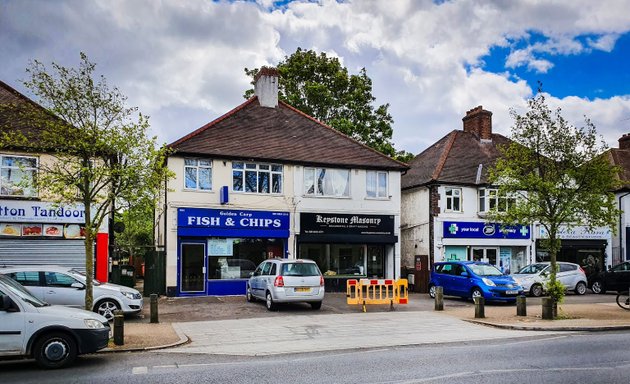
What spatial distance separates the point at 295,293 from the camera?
1819 centimetres

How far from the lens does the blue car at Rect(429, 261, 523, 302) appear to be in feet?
69.3

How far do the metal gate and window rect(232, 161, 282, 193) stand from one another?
6777mm

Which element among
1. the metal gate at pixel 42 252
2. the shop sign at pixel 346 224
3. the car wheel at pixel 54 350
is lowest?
the car wheel at pixel 54 350

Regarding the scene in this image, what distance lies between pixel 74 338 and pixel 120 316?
2316 millimetres

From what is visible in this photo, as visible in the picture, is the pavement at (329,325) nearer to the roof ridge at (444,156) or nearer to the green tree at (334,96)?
the roof ridge at (444,156)

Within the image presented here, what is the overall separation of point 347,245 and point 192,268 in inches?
287

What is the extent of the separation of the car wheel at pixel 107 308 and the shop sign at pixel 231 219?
714 centimetres

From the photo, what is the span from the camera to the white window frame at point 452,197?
29.0m

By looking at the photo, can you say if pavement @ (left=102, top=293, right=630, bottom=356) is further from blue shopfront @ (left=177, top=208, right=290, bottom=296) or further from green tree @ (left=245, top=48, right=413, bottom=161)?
green tree @ (left=245, top=48, right=413, bottom=161)

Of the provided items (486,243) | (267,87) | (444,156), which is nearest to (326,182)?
(267,87)

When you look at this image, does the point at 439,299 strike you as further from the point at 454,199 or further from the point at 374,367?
the point at 454,199

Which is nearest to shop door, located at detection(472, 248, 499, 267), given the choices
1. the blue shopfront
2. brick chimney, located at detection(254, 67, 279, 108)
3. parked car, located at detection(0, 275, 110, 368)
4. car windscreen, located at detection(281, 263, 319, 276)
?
the blue shopfront

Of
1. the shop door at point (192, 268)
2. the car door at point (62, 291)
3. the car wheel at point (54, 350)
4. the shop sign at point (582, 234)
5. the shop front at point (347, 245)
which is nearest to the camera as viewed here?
the car wheel at point (54, 350)

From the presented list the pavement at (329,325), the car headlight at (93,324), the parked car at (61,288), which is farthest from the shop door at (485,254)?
the car headlight at (93,324)
